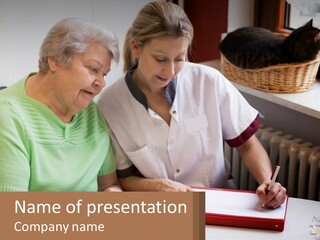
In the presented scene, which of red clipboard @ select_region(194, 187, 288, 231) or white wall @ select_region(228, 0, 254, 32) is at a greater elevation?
white wall @ select_region(228, 0, 254, 32)

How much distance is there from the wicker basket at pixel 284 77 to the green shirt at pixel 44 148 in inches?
28.8

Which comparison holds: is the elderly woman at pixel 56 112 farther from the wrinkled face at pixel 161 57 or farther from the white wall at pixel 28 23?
the white wall at pixel 28 23

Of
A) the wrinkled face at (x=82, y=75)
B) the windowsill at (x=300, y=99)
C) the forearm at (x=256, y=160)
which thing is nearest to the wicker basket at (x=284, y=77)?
the windowsill at (x=300, y=99)

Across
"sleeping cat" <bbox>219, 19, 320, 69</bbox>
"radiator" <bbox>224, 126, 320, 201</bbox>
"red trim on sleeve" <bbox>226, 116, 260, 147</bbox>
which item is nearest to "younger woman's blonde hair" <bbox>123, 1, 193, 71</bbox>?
"red trim on sleeve" <bbox>226, 116, 260, 147</bbox>

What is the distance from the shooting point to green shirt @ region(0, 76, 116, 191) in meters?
1.57

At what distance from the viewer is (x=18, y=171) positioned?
5.16 feet

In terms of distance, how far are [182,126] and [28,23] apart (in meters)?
1.01

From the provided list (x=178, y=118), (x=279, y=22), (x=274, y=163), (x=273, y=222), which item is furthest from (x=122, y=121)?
(x=279, y=22)

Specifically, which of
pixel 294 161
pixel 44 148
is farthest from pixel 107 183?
pixel 294 161

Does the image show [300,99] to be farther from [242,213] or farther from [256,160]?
[242,213]

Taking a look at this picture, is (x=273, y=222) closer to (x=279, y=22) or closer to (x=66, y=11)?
(x=279, y=22)

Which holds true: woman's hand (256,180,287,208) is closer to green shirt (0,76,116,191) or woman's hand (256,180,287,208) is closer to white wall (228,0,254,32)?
green shirt (0,76,116,191)

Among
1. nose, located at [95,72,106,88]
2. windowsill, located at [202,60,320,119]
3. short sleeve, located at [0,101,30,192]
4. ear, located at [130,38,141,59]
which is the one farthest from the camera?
windowsill, located at [202,60,320,119]

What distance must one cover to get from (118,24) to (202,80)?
0.95 metres
